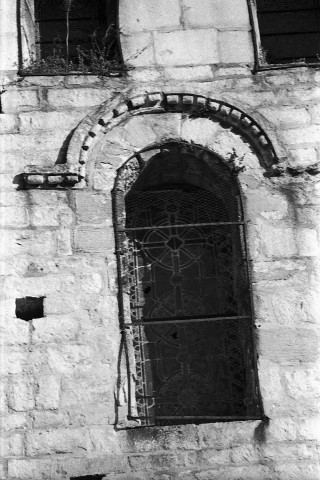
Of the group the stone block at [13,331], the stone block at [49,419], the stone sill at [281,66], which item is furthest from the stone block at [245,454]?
the stone sill at [281,66]

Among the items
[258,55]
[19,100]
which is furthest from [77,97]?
[258,55]

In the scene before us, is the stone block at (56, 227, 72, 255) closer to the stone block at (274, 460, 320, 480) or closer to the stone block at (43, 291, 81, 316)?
the stone block at (43, 291, 81, 316)

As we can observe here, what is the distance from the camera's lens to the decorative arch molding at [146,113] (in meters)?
6.91

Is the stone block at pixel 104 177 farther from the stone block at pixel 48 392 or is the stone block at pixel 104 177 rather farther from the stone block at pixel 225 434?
the stone block at pixel 225 434

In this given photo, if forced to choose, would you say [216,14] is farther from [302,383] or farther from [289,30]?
[302,383]

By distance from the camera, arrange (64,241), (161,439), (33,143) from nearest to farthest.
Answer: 1. (161,439)
2. (64,241)
3. (33,143)

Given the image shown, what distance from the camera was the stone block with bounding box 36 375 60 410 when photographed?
20.9 feet

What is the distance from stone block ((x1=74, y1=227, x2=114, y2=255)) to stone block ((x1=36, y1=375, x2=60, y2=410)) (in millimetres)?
954

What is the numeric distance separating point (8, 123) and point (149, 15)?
1435 mm

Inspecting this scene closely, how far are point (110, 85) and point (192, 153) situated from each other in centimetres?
83

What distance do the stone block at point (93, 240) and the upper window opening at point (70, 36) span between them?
133 centimetres

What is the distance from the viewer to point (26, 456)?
20.5 ft

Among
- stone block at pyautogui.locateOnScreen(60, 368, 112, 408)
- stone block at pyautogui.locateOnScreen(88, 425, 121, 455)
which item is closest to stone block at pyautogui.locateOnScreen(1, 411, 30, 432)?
stone block at pyautogui.locateOnScreen(60, 368, 112, 408)

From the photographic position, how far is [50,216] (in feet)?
22.5
